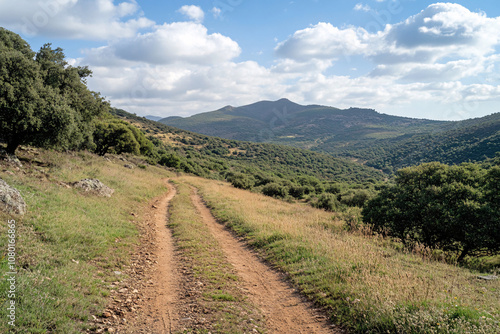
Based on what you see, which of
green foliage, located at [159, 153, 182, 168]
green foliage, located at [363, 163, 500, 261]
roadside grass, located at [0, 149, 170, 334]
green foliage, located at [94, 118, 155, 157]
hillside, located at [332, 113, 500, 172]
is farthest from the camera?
hillside, located at [332, 113, 500, 172]

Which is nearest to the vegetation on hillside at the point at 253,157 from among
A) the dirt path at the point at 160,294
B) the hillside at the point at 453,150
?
the hillside at the point at 453,150

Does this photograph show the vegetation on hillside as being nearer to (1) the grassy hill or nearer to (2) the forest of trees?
(2) the forest of trees

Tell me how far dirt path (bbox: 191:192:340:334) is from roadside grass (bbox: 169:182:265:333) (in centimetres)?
28

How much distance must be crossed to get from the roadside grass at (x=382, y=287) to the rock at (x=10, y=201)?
7993 mm

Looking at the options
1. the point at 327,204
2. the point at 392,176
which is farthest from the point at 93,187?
the point at 327,204

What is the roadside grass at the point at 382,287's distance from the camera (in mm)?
4496

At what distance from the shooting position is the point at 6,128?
43.9 feet

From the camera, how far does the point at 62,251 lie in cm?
689

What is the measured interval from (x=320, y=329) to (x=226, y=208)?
12.5m

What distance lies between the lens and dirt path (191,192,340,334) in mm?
5246

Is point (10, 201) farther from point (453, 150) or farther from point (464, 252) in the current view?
point (453, 150)

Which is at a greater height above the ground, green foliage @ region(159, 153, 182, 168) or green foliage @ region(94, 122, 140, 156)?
green foliage @ region(94, 122, 140, 156)

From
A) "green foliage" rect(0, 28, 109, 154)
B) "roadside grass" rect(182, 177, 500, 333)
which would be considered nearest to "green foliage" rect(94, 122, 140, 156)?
"green foliage" rect(0, 28, 109, 154)

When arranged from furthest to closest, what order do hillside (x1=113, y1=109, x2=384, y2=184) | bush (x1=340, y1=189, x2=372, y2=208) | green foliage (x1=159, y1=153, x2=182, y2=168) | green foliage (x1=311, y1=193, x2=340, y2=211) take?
hillside (x1=113, y1=109, x2=384, y2=184) → green foliage (x1=159, y1=153, x2=182, y2=168) → bush (x1=340, y1=189, x2=372, y2=208) → green foliage (x1=311, y1=193, x2=340, y2=211)
